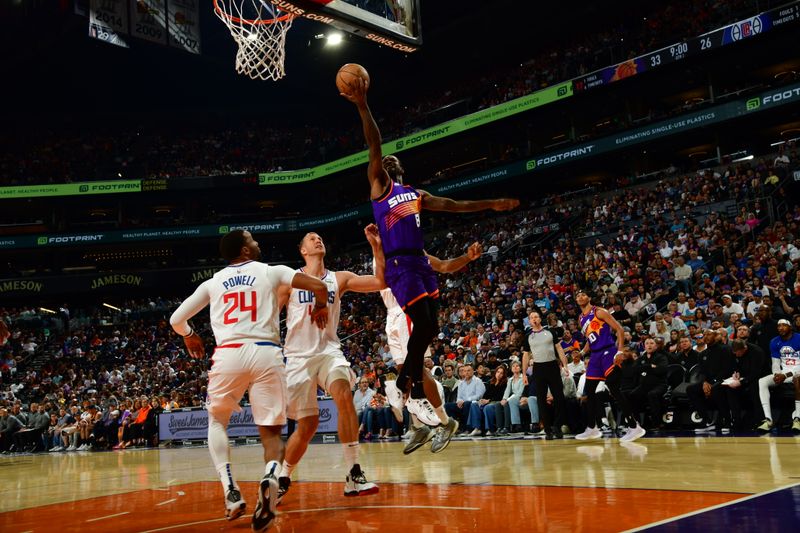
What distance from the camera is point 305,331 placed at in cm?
555

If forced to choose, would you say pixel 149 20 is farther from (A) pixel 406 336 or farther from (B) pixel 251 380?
(B) pixel 251 380

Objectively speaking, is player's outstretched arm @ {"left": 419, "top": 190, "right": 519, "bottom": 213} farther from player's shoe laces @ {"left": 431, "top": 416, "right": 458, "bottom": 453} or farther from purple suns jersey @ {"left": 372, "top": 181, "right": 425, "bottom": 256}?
player's shoe laces @ {"left": 431, "top": 416, "right": 458, "bottom": 453}

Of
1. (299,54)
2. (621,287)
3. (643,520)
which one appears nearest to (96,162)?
(299,54)

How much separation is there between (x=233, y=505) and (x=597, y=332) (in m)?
6.50

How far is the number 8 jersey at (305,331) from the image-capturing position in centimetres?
549

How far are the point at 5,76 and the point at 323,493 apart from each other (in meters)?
37.4

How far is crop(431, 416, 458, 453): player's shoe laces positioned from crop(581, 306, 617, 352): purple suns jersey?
3.88 metres

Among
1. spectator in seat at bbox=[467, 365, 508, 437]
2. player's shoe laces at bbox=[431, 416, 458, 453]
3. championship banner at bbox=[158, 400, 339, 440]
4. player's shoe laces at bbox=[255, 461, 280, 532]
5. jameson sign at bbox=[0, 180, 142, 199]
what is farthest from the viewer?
jameson sign at bbox=[0, 180, 142, 199]

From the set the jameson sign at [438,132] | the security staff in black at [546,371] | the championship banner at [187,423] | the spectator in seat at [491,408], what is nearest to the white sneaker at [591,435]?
the security staff in black at [546,371]

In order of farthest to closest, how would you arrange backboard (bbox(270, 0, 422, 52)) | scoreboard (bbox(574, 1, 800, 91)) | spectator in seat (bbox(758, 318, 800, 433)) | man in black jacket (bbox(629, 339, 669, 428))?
scoreboard (bbox(574, 1, 800, 91))
man in black jacket (bbox(629, 339, 669, 428))
spectator in seat (bbox(758, 318, 800, 433))
backboard (bbox(270, 0, 422, 52))

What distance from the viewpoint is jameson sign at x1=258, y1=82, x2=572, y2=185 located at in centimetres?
2805

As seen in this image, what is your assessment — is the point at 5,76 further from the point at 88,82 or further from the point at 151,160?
the point at 151,160

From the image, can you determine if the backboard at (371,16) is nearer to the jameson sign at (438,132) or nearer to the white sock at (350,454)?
the white sock at (350,454)

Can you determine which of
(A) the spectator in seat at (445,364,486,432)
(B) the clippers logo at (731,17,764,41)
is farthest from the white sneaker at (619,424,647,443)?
(B) the clippers logo at (731,17,764,41)
